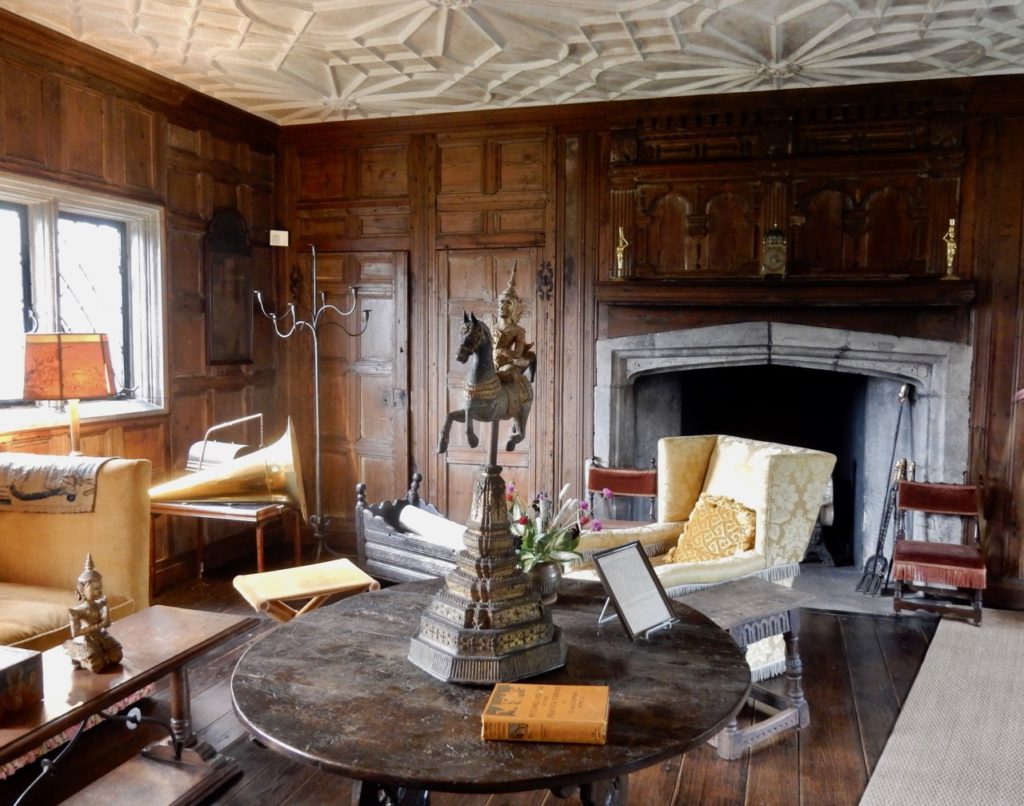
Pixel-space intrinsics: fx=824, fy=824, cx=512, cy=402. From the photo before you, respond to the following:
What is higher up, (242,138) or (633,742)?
(242,138)

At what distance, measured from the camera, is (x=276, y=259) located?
5746 mm

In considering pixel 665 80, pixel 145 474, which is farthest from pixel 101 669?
pixel 665 80

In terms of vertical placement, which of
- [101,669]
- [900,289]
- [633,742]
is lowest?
[101,669]

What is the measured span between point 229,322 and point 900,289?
13.3 ft

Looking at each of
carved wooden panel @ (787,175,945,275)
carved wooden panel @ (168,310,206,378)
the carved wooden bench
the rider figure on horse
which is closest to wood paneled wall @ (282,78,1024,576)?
carved wooden panel @ (787,175,945,275)

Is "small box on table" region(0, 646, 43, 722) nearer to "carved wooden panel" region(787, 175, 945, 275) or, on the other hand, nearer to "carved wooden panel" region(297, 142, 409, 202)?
"carved wooden panel" region(297, 142, 409, 202)

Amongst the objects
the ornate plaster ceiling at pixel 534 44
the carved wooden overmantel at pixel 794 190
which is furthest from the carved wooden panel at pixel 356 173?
the carved wooden overmantel at pixel 794 190

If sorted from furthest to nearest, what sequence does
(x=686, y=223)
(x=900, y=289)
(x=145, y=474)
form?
(x=686, y=223) → (x=900, y=289) → (x=145, y=474)

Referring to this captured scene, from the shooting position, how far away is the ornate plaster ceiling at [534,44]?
3.65m

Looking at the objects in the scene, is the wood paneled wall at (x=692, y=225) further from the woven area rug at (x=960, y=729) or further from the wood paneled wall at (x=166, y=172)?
the woven area rug at (x=960, y=729)

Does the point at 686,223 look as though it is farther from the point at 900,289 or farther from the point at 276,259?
the point at 276,259

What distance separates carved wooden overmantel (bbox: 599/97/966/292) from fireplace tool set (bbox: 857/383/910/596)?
30.7 inches

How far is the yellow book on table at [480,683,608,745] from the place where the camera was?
1.46 meters

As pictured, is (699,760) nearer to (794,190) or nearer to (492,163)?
(794,190)
